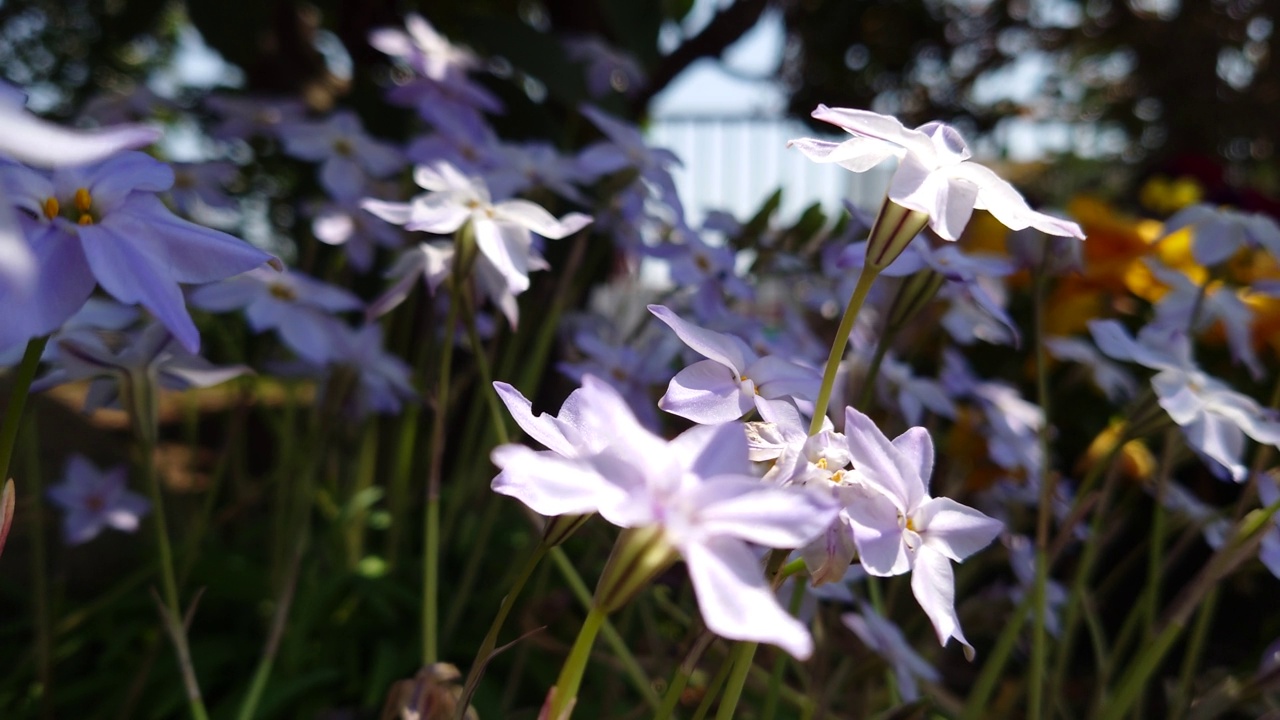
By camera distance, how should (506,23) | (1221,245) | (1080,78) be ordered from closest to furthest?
(1221,245)
(506,23)
(1080,78)

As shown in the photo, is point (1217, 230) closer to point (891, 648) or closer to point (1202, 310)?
point (1202, 310)

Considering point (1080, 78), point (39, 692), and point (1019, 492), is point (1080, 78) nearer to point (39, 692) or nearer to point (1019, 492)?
point (1019, 492)

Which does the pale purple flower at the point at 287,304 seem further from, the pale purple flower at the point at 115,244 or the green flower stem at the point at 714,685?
the green flower stem at the point at 714,685

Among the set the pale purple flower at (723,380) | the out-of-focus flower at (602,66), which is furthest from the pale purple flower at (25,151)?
the out-of-focus flower at (602,66)

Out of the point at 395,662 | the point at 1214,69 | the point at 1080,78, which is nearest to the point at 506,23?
the point at 395,662

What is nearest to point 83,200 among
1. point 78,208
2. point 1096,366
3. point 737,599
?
point 78,208

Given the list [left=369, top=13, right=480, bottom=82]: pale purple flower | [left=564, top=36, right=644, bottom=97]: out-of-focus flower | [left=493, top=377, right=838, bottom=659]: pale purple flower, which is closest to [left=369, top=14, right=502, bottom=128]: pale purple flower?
[left=369, top=13, right=480, bottom=82]: pale purple flower

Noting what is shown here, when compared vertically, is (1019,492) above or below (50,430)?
above

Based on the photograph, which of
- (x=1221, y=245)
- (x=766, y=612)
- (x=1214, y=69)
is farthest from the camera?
(x=1214, y=69)
